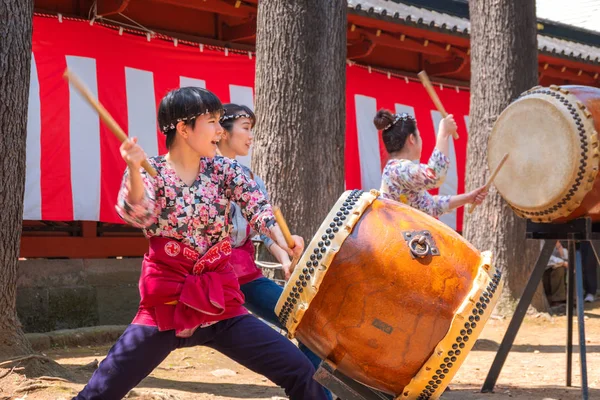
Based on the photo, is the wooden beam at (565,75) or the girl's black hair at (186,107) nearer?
the girl's black hair at (186,107)

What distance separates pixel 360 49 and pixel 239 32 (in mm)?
1655

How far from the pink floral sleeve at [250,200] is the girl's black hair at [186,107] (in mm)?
242

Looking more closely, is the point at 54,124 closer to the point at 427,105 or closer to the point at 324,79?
the point at 324,79

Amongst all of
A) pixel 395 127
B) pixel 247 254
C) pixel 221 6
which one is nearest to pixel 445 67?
pixel 221 6

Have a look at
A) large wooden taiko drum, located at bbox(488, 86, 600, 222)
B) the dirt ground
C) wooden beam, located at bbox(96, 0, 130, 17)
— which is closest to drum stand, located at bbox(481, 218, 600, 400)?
large wooden taiko drum, located at bbox(488, 86, 600, 222)

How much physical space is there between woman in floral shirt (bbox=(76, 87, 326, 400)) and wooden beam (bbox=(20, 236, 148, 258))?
14.9ft

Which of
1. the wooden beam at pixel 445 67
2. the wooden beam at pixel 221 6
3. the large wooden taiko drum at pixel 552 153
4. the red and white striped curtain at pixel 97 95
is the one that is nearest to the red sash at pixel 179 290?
the large wooden taiko drum at pixel 552 153

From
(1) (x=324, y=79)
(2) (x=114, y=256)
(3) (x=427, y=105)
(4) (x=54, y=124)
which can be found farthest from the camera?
(3) (x=427, y=105)

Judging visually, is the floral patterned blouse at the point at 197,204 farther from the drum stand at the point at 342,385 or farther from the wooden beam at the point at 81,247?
the wooden beam at the point at 81,247

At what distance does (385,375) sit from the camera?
2773 mm

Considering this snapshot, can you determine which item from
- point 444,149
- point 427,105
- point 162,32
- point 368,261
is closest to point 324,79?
point 444,149

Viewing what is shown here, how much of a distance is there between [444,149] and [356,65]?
496 cm

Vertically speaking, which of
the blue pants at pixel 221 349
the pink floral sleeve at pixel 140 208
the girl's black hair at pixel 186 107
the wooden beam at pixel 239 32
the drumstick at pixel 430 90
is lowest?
the blue pants at pixel 221 349

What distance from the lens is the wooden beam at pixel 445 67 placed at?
33.8 feet
